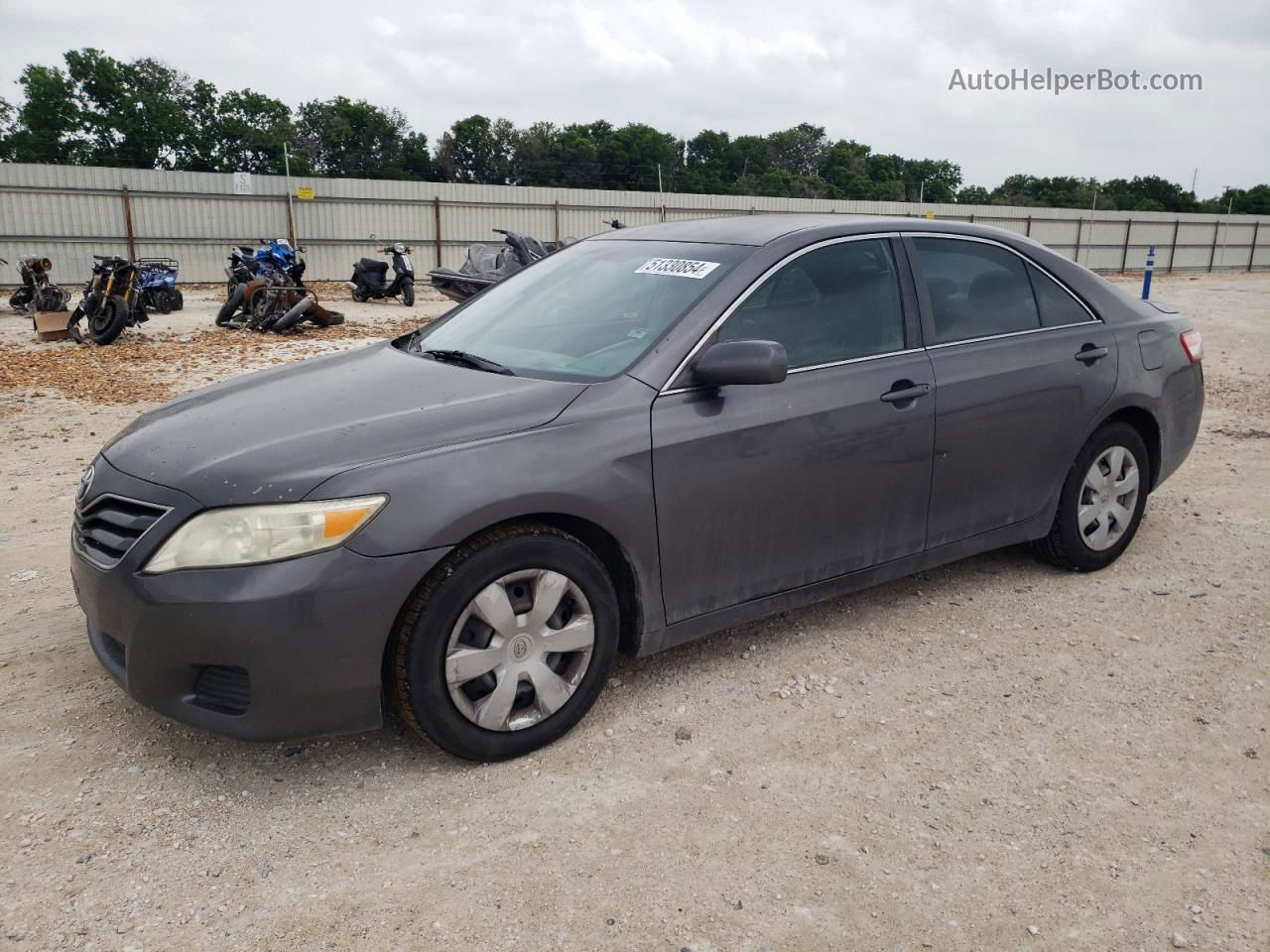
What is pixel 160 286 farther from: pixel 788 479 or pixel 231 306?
pixel 788 479

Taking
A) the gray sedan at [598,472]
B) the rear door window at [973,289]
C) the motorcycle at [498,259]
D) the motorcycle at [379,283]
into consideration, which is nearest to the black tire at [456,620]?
the gray sedan at [598,472]

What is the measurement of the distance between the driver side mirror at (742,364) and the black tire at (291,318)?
448 inches

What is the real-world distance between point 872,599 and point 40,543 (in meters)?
3.89

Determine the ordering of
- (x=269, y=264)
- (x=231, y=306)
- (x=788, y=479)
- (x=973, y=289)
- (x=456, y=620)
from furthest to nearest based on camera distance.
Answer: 1. (x=269, y=264)
2. (x=231, y=306)
3. (x=973, y=289)
4. (x=788, y=479)
5. (x=456, y=620)

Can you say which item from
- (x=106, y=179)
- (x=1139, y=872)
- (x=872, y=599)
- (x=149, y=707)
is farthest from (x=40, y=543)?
(x=106, y=179)

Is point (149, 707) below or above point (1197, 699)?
above

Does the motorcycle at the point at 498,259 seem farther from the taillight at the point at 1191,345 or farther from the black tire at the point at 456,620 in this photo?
the black tire at the point at 456,620

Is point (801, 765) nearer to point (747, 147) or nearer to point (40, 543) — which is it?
point (40, 543)

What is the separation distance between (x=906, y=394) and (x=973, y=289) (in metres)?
0.70

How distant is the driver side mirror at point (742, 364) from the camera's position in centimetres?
319

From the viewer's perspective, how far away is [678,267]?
3705mm

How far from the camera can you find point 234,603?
2619 millimetres

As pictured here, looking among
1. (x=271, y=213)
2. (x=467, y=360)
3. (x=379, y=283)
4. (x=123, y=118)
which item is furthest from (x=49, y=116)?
(x=467, y=360)

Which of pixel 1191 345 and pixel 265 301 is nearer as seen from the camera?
pixel 1191 345
